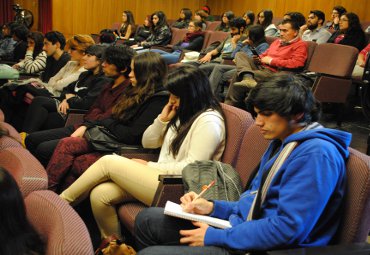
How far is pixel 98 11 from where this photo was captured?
1150 centimetres

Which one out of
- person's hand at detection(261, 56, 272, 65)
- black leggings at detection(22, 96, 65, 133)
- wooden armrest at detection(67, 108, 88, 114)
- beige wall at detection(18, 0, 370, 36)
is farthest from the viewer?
beige wall at detection(18, 0, 370, 36)

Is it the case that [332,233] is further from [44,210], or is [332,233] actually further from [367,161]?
[44,210]

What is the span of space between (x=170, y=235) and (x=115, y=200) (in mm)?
599

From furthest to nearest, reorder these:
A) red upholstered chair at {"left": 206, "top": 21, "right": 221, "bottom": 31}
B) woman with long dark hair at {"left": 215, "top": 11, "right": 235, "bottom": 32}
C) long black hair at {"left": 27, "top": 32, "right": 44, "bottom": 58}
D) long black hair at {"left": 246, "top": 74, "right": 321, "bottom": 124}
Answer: red upholstered chair at {"left": 206, "top": 21, "right": 221, "bottom": 31}
woman with long dark hair at {"left": 215, "top": 11, "right": 235, "bottom": 32}
long black hair at {"left": 27, "top": 32, "right": 44, "bottom": 58}
long black hair at {"left": 246, "top": 74, "right": 321, "bottom": 124}

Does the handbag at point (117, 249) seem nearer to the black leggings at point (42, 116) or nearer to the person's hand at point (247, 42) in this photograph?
the black leggings at point (42, 116)

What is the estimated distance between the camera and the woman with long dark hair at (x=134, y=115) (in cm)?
275

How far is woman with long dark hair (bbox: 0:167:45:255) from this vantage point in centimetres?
105

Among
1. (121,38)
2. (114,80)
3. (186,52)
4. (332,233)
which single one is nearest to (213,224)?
(332,233)

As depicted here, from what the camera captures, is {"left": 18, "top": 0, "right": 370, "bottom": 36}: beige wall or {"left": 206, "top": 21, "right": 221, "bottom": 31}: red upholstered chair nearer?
{"left": 206, "top": 21, "right": 221, "bottom": 31}: red upholstered chair

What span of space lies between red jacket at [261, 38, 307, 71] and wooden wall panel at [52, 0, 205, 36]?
25.6 feet

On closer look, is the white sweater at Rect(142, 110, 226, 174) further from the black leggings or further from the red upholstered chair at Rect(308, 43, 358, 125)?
the red upholstered chair at Rect(308, 43, 358, 125)

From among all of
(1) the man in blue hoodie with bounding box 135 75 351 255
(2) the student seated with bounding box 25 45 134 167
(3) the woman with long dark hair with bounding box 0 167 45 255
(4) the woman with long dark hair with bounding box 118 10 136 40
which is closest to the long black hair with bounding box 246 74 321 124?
(1) the man in blue hoodie with bounding box 135 75 351 255

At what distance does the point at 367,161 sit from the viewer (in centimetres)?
142

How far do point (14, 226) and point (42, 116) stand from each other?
9.34 ft
